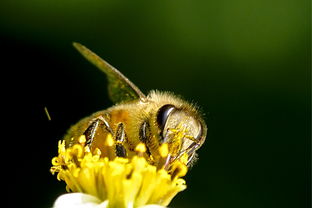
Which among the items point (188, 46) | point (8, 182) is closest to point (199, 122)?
point (188, 46)

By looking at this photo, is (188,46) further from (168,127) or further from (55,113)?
(168,127)

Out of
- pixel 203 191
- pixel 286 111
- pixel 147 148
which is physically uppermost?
pixel 147 148

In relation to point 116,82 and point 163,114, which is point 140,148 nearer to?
point 163,114

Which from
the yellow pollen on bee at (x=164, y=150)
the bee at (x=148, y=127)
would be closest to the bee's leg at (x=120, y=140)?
the bee at (x=148, y=127)

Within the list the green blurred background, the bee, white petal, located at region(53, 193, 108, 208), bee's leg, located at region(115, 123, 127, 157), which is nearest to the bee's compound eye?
the bee

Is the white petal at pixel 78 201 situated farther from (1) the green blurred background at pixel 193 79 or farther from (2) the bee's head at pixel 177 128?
(1) the green blurred background at pixel 193 79

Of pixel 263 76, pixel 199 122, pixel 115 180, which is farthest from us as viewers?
pixel 263 76
